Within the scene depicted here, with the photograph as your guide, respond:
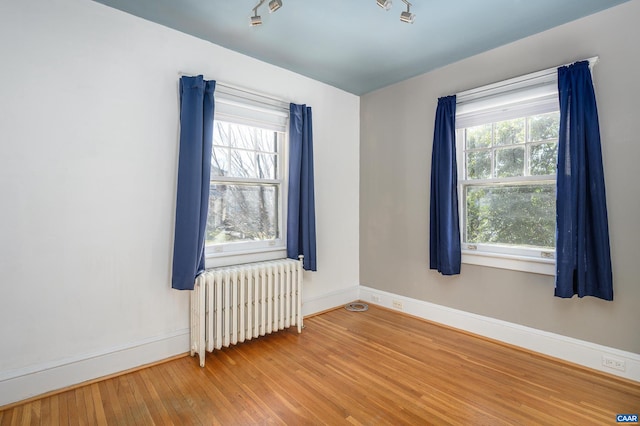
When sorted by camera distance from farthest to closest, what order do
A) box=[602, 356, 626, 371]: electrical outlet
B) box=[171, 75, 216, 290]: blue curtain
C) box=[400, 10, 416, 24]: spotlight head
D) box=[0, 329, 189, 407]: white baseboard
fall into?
1. box=[171, 75, 216, 290]: blue curtain
2. box=[602, 356, 626, 371]: electrical outlet
3. box=[400, 10, 416, 24]: spotlight head
4. box=[0, 329, 189, 407]: white baseboard

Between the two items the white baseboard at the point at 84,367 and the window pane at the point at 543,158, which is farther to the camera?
the window pane at the point at 543,158

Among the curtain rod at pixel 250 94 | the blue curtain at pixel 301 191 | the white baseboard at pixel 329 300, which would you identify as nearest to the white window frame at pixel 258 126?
the curtain rod at pixel 250 94

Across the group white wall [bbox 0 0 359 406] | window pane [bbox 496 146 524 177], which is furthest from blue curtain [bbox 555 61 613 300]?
white wall [bbox 0 0 359 406]

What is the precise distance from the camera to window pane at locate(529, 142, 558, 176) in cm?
272

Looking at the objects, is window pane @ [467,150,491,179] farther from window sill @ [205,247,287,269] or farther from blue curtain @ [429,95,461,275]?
window sill @ [205,247,287,269]

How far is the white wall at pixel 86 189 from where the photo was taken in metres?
2.05

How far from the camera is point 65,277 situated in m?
2.21

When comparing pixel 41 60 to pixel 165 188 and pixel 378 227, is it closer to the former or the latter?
pixel 165 188

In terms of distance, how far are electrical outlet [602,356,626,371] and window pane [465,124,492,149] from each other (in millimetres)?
2036

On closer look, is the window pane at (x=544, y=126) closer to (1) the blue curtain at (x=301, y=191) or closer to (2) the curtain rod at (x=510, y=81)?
(2) the curtain rod at (x=510, y=81)

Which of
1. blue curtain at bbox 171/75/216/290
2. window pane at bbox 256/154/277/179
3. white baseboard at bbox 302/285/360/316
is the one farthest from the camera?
white baseboard at bbox 302/285/360/316

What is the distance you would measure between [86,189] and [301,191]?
1.91 metres

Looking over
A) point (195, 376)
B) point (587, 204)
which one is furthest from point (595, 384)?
point (195, 376)

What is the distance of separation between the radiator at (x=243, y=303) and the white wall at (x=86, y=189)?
0.94ft
